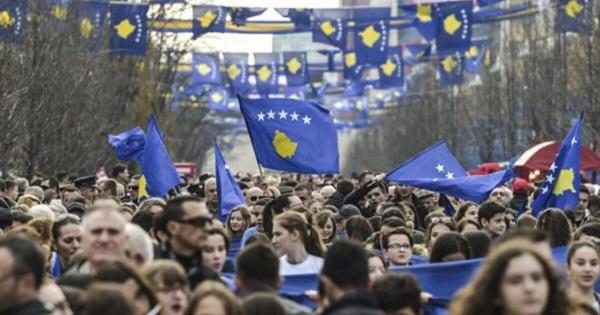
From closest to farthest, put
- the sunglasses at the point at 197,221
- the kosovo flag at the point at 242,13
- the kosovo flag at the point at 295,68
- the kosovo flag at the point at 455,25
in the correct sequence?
the sunglasses at the point at 197,221 → the kosovo flag at the point at 455,25 → the kosovo flag at the point at 242,13 → the kosovo flag at the point at 295,68

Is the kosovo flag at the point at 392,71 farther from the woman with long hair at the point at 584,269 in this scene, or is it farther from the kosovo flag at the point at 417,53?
the woman with long hair at the point at 584,269

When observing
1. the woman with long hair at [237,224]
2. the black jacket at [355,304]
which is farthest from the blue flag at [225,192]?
the black jacket at [355,304]

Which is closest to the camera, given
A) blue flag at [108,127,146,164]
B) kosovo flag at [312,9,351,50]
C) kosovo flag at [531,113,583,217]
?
kosovo flag at [531,113,583,217]

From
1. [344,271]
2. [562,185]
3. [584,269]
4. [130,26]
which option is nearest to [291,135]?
[562,185]

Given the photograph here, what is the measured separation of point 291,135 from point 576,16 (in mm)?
22127

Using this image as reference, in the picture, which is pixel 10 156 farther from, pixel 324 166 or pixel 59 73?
pixel 324 166

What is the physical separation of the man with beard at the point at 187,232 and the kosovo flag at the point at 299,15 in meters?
37.4

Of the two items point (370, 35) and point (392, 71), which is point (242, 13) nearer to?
point (370, 35)

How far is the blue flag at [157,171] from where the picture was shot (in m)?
20.4

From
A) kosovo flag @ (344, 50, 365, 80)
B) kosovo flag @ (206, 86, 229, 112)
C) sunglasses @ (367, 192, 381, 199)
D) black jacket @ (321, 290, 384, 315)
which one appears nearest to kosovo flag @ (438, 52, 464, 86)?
kosovo flag @ (344, 50, 365, 80)

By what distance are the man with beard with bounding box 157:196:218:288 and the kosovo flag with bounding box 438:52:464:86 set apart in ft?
149

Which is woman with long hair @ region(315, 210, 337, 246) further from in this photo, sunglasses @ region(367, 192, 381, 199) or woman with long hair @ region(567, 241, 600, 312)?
sunglasses @ region(367, 192, 381, 199)

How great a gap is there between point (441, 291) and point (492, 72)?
50.6m

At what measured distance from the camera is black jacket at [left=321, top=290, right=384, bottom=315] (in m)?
8.71
